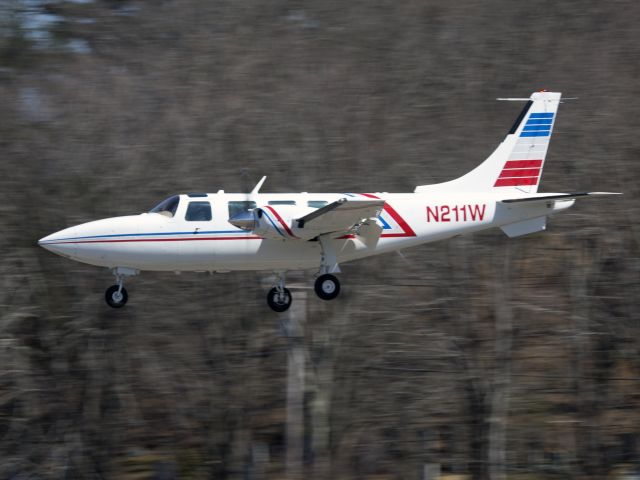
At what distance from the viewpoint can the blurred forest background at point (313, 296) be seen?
712 inches

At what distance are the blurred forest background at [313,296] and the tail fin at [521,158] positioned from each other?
296 cm

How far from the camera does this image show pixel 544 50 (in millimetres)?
19844

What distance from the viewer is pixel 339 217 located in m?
12.7

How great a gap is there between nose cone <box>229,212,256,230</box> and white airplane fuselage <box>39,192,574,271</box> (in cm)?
35

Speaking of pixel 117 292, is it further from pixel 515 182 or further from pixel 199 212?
pixel 515 182

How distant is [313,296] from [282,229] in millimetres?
5688

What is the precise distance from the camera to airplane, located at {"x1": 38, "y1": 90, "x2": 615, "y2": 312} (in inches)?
507

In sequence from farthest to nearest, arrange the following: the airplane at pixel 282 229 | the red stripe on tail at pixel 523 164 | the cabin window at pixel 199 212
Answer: the red stripe on tail at pixel 523 164 → the cabin window at pixel 199 212 → the airplane at pixel 282 229

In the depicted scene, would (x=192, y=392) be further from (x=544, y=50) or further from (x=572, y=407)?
(x=544, y=50)

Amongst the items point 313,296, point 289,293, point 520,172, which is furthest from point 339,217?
point 313,296

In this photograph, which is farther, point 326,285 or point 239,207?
point 326,285

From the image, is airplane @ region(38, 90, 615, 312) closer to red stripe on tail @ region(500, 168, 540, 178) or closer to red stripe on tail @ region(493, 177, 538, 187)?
red stripe on tail @ region(493, 177, 538, 187)

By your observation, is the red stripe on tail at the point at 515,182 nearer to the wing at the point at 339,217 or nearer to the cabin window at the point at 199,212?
the wing at the point at 339,217

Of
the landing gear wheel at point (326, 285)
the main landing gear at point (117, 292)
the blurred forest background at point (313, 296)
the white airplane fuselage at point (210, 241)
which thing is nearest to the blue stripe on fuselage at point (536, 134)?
the white airplane fuselage at point (210, 241)
